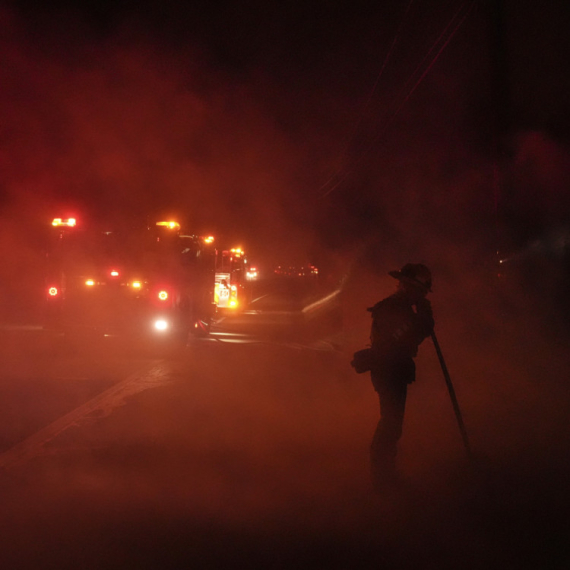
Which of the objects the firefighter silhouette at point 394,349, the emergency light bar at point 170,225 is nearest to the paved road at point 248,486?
the firefighter silhouette at point 394,349

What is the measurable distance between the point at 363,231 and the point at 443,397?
21184 mm

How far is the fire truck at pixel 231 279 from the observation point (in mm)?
16344

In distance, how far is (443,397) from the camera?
7.98 meters

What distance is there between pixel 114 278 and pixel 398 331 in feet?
25.1

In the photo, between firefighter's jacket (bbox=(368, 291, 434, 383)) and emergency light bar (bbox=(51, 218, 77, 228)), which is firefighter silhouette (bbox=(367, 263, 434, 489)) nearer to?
firefighter's jacket (bbox=(368, 291, 434, 383))

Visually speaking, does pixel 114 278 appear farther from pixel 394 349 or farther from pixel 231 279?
pixel 394 349

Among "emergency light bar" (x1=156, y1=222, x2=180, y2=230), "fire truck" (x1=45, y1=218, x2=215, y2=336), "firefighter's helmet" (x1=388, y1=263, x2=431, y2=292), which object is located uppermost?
"emergency light bar" (x1=156, y1=222, x2=180, y2=230)

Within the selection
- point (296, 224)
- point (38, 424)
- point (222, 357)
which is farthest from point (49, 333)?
point (296, 224)

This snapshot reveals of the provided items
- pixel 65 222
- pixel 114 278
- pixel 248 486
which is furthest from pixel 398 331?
pixel 65 222

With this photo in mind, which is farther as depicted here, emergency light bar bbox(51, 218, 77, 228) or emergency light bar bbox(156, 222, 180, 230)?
emergency light bar bbox(156, 222, 180, 230)

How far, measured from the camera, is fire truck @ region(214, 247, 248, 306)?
53.6ft

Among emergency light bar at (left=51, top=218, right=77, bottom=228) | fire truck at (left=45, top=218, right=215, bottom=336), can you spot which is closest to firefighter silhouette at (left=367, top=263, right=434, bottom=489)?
fire truck at (left=45, top=218, right=215, bottom=336)

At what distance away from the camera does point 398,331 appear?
14.0 feet

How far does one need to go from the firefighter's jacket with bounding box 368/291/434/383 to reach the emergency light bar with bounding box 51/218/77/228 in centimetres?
794
